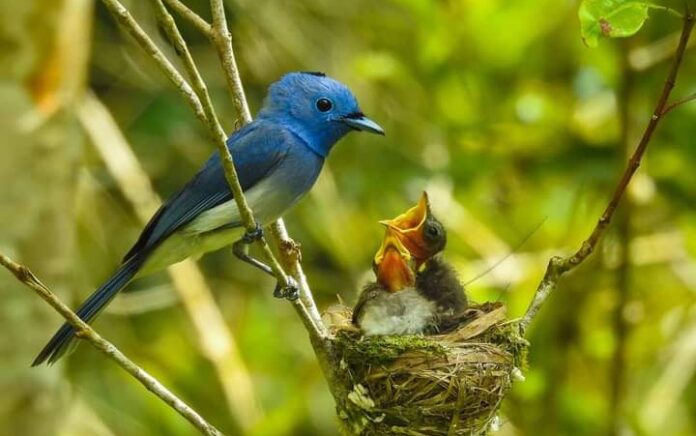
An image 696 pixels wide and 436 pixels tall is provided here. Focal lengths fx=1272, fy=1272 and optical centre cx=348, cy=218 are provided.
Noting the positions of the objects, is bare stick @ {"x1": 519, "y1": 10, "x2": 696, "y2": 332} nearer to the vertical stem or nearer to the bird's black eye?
the bird's black eye

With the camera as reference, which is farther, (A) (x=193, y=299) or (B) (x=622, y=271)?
(A) (x=193, y=299)

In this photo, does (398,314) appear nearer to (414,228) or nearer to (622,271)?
(414,228)

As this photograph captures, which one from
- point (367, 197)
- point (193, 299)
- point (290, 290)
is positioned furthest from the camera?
point (193, 299)

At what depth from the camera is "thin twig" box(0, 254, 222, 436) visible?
10.1 feet

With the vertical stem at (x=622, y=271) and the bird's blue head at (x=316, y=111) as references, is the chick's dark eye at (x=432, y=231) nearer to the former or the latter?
the bird's blue head at (x=316, y=111)

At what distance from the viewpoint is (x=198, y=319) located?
6699 mm

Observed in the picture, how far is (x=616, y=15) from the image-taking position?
3.04 metres

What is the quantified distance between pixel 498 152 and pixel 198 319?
6.16ft

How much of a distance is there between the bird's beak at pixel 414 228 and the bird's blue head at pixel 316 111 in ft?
1.26

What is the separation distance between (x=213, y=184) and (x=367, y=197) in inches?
75.5

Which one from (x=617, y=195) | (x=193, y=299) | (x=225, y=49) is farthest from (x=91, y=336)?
(x=193, y=299)

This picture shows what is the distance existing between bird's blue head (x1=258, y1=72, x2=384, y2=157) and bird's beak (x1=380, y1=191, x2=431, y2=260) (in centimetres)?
38

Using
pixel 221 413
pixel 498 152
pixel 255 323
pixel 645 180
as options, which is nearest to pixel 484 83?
pixel 498 152

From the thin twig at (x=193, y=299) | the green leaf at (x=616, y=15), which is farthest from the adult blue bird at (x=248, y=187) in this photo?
the thin twig at (x=193, y=299)
